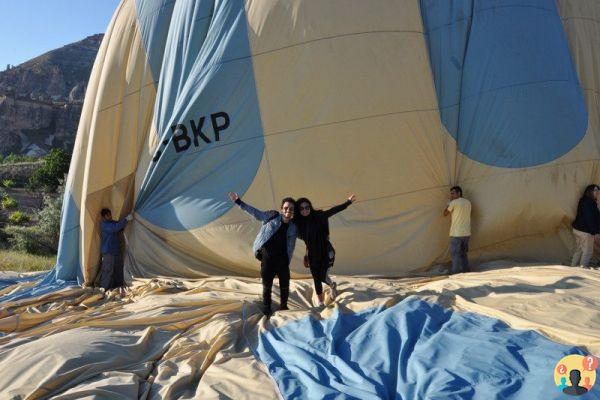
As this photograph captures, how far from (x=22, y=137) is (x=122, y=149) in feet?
207

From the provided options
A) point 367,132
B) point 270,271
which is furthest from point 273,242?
point 367,132

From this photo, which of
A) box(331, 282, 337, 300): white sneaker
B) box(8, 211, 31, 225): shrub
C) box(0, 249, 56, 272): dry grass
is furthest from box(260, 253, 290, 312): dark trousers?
box(8, 211, 31, 225): shrub

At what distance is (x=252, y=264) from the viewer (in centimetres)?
603

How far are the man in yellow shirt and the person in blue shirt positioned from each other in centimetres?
406

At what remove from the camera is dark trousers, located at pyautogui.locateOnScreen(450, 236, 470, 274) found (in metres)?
5.70

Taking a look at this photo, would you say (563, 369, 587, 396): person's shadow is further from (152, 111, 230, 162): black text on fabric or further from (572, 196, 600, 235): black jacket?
(152, 111, 230, 162): black text on fabric

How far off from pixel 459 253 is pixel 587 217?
1.56 m

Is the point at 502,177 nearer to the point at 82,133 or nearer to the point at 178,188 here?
the point at 178,188

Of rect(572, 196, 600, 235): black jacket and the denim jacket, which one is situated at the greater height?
the denim jacket

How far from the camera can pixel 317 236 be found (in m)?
4.74

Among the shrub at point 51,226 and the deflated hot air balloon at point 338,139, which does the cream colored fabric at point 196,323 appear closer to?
the deflated hot air balloon at point 338,139

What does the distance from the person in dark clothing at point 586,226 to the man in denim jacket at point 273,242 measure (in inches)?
139

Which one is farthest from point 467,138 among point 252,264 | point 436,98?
point 252,264

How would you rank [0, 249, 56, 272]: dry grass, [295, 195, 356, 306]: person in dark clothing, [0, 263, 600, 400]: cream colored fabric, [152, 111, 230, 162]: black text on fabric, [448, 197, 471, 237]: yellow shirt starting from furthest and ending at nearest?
[0, 249, 56, 272]: dry grass, [152, 111, 230, 162]: black text on fabric, [448, 197, 471, 237]: yellow shirt, [295, 195, 356, 306]: person in dark clothing, [0, 263, 600, 400]: cream colored fabric
